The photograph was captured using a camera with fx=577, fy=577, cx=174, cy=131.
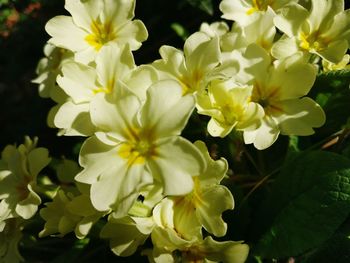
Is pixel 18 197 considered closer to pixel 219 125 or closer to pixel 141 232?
pixel 141 232

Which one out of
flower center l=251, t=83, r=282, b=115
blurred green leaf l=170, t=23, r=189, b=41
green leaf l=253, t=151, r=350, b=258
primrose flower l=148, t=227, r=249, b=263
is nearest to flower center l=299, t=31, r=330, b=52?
flower center l=251, t=83, r=282, b=115

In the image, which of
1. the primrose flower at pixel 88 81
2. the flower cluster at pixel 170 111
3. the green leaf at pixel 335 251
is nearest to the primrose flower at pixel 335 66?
the flower cluster at pixel 170 111

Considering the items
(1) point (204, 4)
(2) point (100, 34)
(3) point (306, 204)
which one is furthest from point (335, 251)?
(1) point (204, 4)

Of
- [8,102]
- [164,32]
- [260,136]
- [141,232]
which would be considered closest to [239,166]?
[260,136]

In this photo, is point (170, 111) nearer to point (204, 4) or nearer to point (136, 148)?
point (136, 148)

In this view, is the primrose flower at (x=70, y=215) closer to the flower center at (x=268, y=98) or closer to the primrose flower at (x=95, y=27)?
the primrose flower at (x=95, y=27)

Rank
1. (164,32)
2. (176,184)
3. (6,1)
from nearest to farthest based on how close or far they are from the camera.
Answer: (176,184), (6,1), (164,32)
